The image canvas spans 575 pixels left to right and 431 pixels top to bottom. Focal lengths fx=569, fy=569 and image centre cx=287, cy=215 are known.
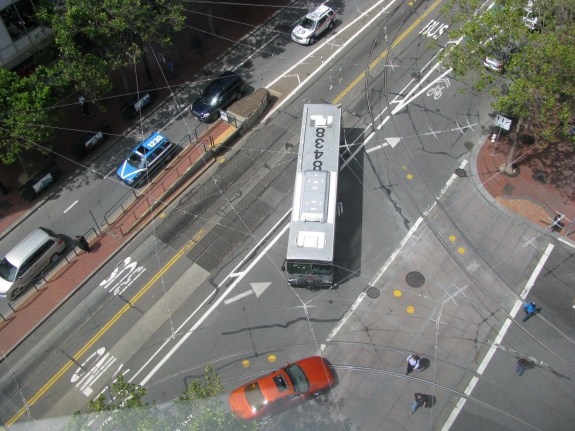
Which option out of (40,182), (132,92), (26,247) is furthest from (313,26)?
(26,247)

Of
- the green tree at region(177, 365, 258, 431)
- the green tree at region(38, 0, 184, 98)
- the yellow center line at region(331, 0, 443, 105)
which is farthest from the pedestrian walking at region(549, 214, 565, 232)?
the green tree at region(38, 0, 184, 98)

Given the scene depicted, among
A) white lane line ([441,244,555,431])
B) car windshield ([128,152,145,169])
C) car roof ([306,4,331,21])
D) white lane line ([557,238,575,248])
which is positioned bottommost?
white lane line ([441,244,555,431])

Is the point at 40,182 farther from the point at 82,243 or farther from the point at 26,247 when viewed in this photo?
the point at 82,243

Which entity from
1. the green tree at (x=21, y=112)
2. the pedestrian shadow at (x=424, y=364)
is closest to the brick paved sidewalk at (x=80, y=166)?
the green tree at (x=21, y=112)

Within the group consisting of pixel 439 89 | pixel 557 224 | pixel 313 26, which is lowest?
pixel 557 224

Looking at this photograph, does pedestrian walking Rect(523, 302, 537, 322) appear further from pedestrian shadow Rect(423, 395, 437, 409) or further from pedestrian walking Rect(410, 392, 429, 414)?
pedestrian walking Rect(410, 392, 429, 414)

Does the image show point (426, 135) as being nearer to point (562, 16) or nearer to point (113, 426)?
point (562, 16)
